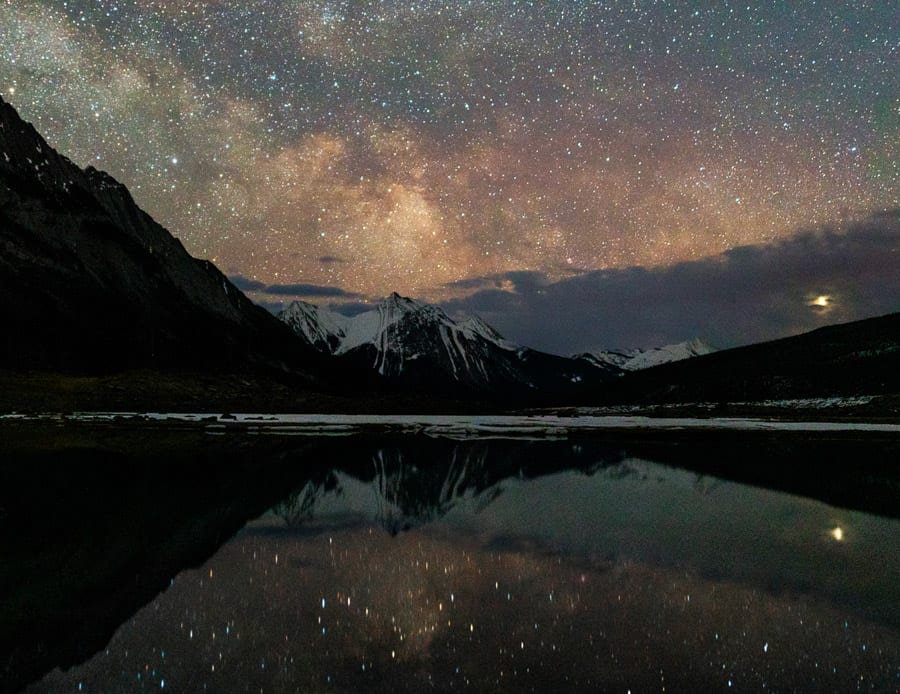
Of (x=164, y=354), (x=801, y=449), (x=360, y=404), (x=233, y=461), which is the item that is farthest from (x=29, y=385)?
(x=801, y=449)

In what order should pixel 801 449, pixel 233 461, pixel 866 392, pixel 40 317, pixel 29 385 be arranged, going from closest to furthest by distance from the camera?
pixel 233 461, pixel 801 449, pixel 29 385, pixel 40 317, pixel 866 392

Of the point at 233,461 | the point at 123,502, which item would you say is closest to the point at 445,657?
the point at 123,502

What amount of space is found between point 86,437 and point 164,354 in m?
152

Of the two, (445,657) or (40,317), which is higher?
(40,317)

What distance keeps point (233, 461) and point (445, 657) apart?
92.2 feet

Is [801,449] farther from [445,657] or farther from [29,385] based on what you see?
[29,385]

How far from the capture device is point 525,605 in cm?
1199

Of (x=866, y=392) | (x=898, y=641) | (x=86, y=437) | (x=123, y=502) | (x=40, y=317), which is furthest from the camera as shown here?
(x=866, y=392)

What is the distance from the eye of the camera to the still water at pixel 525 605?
29.2 ft

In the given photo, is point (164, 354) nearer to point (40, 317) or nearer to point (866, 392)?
point (40, 317)

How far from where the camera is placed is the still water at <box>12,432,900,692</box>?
890 cm

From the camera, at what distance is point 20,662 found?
9.11m

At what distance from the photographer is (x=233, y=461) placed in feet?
113

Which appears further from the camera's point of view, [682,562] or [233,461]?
[233,461]
